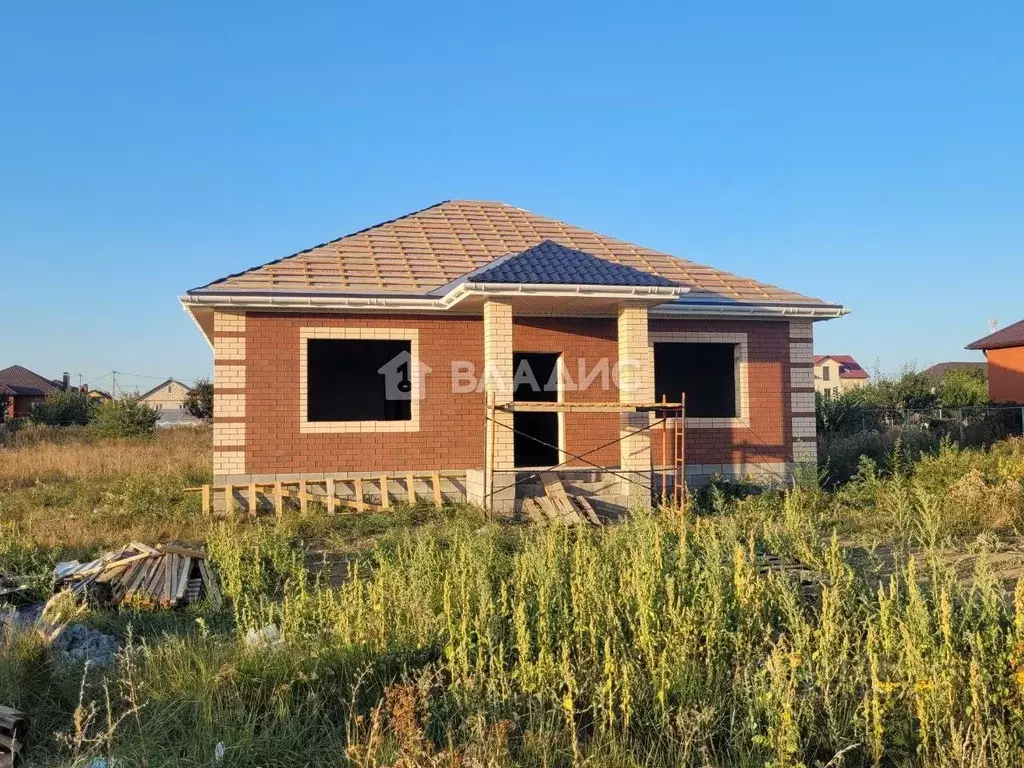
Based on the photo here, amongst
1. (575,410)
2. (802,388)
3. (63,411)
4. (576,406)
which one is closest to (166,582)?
(576,406)

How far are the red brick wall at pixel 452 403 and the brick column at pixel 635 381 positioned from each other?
0.94m

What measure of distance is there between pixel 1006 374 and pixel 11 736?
34375 mm

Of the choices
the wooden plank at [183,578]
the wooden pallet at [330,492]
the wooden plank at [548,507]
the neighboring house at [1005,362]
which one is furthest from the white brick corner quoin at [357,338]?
the neighboring house at [1005,362]

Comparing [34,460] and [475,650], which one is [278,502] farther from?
[34,460]

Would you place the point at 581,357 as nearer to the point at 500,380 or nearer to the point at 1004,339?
the point at 500,380

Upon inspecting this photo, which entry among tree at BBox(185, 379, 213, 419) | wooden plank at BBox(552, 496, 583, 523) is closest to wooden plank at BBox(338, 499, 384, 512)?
wooden plank at BBox(552, 496, 583, 523)

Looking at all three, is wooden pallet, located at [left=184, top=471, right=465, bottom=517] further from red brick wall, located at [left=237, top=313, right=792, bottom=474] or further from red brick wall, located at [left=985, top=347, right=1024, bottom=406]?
red brick wall, located at [left=985, top=347, right=1024, bottom=406]

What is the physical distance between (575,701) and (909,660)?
161 cm

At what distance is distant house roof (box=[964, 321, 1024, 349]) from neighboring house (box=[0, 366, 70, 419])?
1852 inches

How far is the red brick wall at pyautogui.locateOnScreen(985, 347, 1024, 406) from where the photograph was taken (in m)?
29.7

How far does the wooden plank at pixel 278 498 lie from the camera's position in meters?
11.3

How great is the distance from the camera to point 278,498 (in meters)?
11.4

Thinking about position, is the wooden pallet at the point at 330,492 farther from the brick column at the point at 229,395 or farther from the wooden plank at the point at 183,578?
the wooden plank at the point at 183,578

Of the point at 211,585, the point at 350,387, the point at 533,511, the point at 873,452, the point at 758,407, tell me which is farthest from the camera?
the point at 350,387
